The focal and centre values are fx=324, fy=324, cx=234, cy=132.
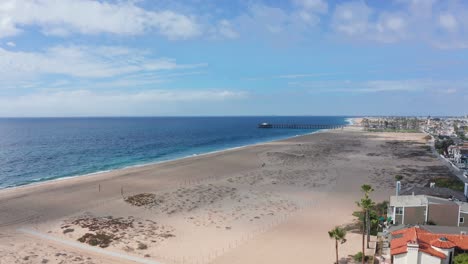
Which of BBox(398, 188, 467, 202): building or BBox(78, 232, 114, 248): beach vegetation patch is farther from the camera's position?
BBox(398, 188, 467, 202): building

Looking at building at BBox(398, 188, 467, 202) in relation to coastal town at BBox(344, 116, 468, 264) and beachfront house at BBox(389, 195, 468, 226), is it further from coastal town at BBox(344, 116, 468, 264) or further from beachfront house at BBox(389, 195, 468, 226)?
beachfront house at BBox(389, 195, 468, 226)

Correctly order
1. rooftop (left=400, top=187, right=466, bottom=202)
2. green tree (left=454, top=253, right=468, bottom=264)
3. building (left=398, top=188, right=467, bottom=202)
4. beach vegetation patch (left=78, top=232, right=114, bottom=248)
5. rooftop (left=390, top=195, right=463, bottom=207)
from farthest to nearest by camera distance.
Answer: rooftop (left=400, top=187, right=466, bottom=202), building (left=398, top=188, right=467, bottom=202), rooftop (left=390, top=195, right=463, bottom=207), beach vegetation patch (left=78, top=232, right=114, bottom=248), green tree (left=454, top=253, right=468, bottom=264)

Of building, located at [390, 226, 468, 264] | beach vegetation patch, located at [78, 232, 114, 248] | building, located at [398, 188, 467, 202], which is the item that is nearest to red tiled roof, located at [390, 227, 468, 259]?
building, located at [390, 226, 468, 264]

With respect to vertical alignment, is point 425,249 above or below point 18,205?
above

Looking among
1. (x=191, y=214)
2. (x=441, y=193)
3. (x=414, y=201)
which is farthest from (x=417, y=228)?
(x=191, y=214)

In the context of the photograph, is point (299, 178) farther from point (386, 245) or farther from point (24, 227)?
point (24, 227)

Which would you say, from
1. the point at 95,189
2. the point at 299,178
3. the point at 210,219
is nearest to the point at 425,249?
the point at 210,219

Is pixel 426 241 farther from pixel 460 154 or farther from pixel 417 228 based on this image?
pixel 460 154

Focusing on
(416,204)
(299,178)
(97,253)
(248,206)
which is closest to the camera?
(97,253)
